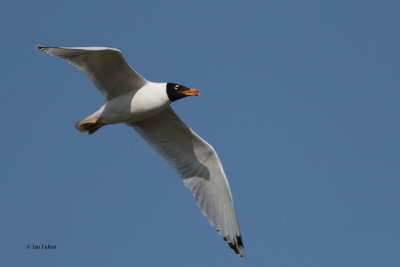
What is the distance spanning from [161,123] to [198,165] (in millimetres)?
1002

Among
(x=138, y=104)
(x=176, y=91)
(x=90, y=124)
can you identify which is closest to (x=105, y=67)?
(x=138, y=104)

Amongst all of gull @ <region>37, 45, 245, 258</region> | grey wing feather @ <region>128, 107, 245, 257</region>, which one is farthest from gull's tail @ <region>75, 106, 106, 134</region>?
grey wing feather @ <region>128, 107, 245, 257</region>

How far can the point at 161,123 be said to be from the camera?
35.5 ft

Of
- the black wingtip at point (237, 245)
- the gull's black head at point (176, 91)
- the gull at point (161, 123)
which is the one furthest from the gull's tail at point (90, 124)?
the black wingtip at point (237, 245)

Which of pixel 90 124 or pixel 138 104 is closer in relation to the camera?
pixel 138 104

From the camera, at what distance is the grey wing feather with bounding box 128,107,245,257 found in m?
10.8

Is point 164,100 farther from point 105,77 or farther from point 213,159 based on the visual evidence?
point 213,159

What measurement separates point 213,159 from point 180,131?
77cm

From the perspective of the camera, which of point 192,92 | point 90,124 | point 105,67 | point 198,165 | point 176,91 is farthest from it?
point 198,165

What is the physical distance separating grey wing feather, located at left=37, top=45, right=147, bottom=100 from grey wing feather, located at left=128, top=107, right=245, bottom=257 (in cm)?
97

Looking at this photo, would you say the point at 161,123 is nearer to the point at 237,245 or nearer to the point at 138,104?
the point at 138,104

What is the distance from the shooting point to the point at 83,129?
10.3 metres

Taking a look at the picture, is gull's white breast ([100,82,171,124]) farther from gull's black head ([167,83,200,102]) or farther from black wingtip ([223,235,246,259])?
black wingtip ([223,235,246,259])

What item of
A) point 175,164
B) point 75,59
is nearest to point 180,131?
point 175,164
